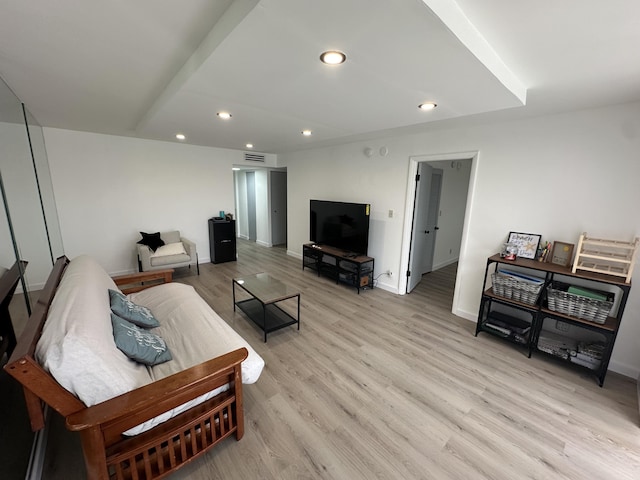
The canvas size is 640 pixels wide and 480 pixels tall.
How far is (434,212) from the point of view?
4508 mm

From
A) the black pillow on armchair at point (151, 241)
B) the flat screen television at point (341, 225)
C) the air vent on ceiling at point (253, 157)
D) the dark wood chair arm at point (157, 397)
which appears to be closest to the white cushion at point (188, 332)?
the dark wood chair arm at point (157, 397)

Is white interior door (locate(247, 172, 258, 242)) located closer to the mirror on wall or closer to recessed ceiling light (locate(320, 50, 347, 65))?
the mirror on wall

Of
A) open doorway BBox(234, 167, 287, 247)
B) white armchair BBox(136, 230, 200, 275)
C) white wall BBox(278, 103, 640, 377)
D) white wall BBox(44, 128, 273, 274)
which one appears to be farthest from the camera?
open doorway BBox(234, 167, 287, 247)

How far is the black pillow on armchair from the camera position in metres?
4.27

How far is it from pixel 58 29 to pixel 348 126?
7.56 feet

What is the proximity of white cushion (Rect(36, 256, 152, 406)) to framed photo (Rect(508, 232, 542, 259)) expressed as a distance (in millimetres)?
3306

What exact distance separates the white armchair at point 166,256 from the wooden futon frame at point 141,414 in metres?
2.48

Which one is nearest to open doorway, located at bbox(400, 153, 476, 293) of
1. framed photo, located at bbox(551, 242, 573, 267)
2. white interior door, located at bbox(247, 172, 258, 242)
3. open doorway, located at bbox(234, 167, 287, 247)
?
framed photo, located at bbox(551, 242, 573, 267)

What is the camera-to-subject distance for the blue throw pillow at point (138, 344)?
4.88 ft

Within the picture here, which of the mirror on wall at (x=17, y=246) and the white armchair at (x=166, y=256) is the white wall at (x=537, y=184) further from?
the mirror on wall at (x=17, y=246)

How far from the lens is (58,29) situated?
1.33 m

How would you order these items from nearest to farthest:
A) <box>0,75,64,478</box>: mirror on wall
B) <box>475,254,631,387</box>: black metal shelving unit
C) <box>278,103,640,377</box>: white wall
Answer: <box>0,75,64,478</box>: mirror on wall, <box>475,254,631,387</box>: black metal shelving unit, <box>278,103,640,377</box>: white wall

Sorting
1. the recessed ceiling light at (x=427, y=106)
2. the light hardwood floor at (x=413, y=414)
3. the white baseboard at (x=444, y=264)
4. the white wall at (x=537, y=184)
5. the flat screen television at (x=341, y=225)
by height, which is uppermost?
the recessed ceiling light at (x=427, y=106)

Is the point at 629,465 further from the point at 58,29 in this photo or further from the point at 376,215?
the point at 58,29
